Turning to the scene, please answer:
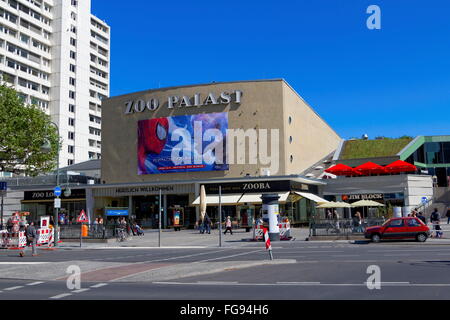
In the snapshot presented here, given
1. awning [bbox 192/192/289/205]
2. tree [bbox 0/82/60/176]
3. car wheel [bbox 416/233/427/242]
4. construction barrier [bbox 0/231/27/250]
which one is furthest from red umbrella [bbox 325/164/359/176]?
construction barrier [bbox 0/231/27/250]

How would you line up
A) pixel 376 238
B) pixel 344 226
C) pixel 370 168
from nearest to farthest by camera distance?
pixel 376 238, pixel 344 226, pixel 370 168

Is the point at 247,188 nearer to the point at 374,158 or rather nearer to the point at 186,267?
the point at 374,158

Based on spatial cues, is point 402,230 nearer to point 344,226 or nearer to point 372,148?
point 344,226

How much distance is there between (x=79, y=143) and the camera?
87.8m

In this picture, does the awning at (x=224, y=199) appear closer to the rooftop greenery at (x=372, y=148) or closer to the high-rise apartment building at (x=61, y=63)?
the rooftop greenery at (x=372, y=148)

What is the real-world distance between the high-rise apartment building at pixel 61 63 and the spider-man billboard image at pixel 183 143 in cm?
3455

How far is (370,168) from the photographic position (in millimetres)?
49188

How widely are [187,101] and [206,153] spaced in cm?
608

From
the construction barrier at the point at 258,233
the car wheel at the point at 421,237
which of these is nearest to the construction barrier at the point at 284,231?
the construction barrier at the point at 258,233


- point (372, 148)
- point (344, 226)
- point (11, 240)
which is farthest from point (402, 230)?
point (372, 148)

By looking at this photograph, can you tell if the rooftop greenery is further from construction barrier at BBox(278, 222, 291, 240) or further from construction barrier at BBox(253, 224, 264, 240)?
construction barrier at BBox(253, 224, 264, 240)

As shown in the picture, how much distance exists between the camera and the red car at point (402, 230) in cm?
2569
